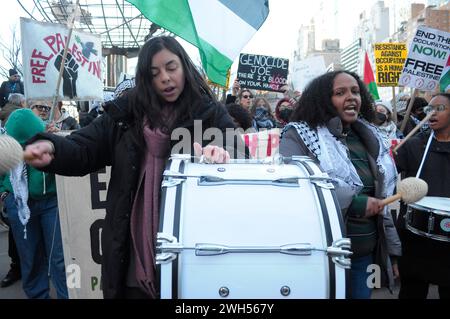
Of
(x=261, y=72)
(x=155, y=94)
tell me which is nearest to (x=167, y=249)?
(x=155, y=94)

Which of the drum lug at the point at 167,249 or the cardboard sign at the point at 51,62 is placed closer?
the drum lug at the point at 167,249

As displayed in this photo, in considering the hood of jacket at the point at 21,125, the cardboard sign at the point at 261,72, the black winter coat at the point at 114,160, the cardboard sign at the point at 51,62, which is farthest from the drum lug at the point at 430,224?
the cardboard sign at the point at 261,72

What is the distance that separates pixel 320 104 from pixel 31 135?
221 centimetres

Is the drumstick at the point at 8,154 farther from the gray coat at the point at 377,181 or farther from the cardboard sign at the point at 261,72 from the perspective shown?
the cardboard sign at the point at 261,72

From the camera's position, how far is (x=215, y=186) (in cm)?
178

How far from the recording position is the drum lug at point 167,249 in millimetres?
1599

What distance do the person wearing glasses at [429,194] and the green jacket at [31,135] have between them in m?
2.65

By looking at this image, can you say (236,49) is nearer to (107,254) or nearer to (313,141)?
(313,141)

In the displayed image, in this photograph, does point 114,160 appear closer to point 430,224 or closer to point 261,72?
→ point 430,224

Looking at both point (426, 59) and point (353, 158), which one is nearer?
point (353, 158)

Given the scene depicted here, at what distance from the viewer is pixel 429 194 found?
10.7ft

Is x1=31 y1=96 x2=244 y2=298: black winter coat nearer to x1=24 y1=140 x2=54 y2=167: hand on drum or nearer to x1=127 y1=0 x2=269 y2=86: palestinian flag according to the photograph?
x1=24 y1=140 x2=54 y2=167: hand on drum

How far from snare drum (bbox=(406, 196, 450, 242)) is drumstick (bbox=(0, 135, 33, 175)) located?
2206 mm

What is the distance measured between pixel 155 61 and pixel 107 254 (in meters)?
0.86
